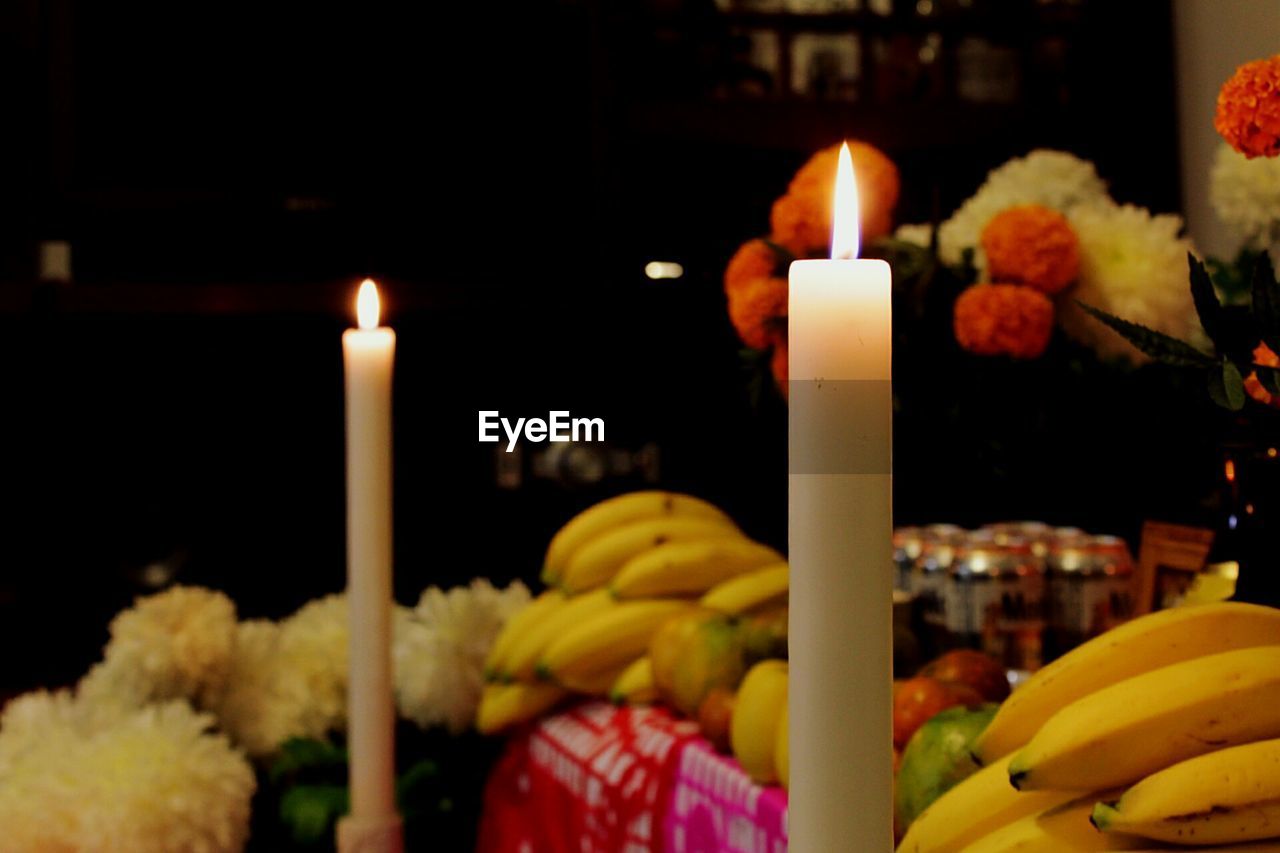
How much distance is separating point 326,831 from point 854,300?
835 mm

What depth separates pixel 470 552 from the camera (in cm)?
251

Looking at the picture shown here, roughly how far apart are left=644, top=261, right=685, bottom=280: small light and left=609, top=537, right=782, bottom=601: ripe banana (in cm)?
118

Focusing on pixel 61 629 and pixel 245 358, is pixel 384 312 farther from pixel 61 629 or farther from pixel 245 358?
pixel 61 629

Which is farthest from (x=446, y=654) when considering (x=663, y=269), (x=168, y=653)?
(x=663, y=269)

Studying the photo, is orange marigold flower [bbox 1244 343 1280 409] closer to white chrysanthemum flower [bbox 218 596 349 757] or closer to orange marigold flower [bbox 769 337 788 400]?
orange marigold flower [bbox 769 337 788 400]

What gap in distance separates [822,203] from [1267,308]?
19.6 inches

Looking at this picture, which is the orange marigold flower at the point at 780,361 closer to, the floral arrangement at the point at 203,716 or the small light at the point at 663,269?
the floral arrangement at the point at 203,716

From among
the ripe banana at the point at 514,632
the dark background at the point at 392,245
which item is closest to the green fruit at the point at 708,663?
the ripe banana at the point at 514,632

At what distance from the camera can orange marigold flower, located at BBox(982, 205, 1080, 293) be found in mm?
1006

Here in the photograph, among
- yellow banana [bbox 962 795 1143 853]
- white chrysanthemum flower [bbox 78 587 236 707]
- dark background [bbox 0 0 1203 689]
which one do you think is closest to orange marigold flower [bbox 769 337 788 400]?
white chrysanthemum flower [bbox 78 587 236 707]

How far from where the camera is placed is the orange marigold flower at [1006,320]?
99 centimetres

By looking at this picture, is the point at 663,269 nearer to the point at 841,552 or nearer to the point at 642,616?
the point at 642,616

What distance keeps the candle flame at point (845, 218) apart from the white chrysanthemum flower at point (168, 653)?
831mm

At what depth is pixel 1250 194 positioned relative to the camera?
91 cm
